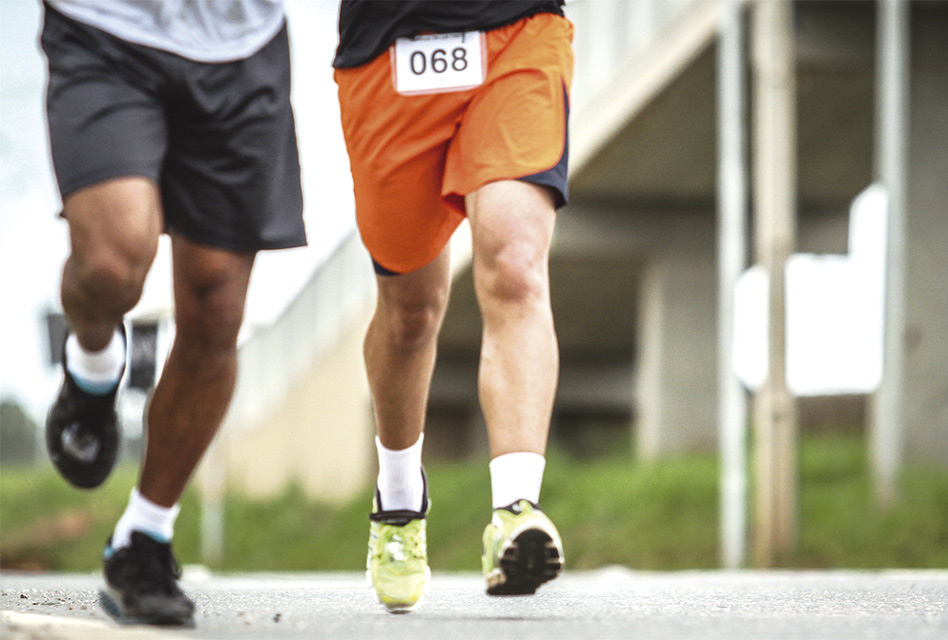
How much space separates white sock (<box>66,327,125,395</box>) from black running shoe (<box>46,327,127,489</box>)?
0.03m

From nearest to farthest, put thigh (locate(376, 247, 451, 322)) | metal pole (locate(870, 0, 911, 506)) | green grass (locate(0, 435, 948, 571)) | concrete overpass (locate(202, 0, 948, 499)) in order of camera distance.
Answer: thigh (locate(376, 247, 451, 322)), metal pole (locate(870, 0, 911, 506)), green grass (locate(0, 435, 948, 571)), concrete overpass (locate(202, 0, 948, 499))

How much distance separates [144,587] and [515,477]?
2.55 feet

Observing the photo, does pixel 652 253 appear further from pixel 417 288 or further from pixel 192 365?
pixel 192 365

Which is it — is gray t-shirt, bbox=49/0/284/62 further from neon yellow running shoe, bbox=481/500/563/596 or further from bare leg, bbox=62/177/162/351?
neon yellow running shoe, bbox=481/500/563/596

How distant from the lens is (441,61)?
3.28m

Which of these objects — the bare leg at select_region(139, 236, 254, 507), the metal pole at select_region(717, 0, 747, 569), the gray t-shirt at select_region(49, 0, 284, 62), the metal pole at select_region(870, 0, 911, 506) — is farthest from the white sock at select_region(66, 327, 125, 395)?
the metal pole at select_region(717, 0, 747, 569)

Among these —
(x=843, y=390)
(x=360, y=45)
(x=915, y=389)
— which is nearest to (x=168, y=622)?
(x=360, y=45)

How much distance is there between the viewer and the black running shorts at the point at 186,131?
2.73 m

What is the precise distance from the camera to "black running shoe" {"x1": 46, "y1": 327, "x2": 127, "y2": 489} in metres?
3.24

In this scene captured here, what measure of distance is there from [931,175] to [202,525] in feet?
43.9

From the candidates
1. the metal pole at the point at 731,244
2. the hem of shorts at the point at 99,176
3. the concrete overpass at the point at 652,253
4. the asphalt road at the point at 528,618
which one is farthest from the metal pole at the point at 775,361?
the hem of shorts at the point at 99,176

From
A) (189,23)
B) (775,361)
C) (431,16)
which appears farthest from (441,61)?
(775,361)

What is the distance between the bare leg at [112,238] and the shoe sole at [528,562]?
921 mm

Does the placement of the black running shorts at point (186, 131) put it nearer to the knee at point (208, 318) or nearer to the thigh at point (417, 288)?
the knee at point (208, 318)
